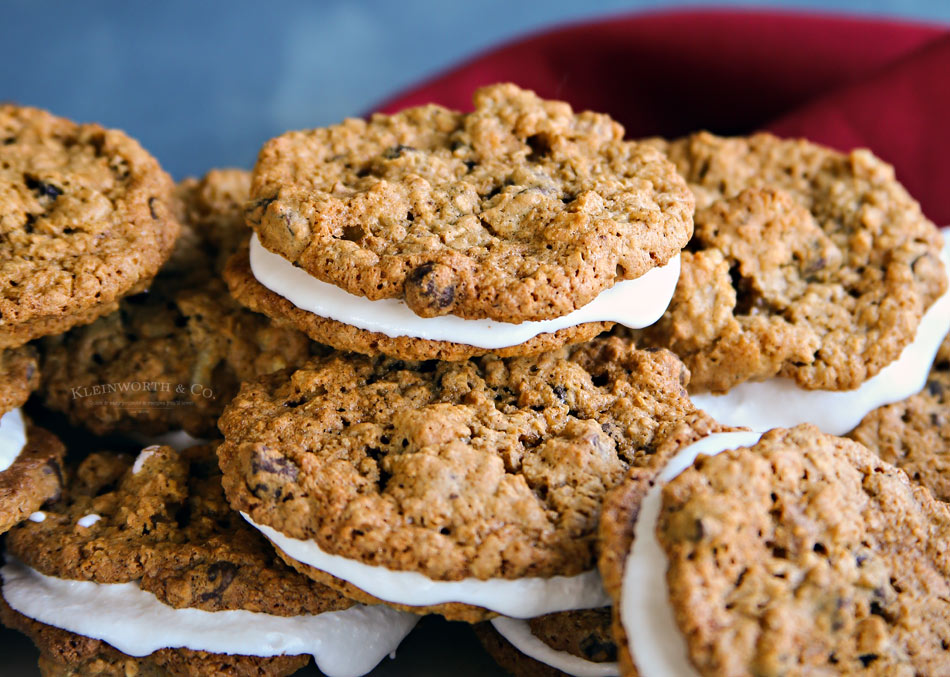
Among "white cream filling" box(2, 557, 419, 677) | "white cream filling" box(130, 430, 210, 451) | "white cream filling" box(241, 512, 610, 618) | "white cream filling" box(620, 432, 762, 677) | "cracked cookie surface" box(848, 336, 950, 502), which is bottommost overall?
"white cream filling" box(2, 557, 419, 677)

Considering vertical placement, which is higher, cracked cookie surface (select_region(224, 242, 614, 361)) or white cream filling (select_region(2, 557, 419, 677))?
cracked cookie surface (select_region(224, 242, 614, 361))

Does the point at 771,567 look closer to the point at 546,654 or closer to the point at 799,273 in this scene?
the point at 546,654

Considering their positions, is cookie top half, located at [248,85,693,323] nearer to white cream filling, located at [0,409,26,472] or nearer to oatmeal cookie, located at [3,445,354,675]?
oatmeal cookie, located at [3,445,354,675]

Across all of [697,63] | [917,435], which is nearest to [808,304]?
[917,435]

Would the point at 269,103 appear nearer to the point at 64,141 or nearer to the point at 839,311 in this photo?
the point at 64,141

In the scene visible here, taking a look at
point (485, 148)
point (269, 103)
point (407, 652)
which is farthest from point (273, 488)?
point (269, 103)

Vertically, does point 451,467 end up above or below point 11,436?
above

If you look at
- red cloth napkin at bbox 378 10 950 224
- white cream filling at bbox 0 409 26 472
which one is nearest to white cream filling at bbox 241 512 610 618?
white cream filling at bbox 0 409 26 472
